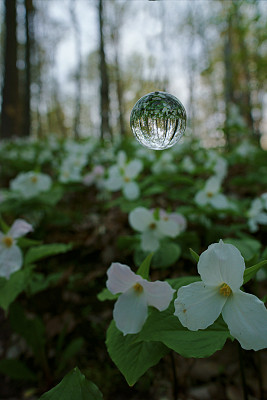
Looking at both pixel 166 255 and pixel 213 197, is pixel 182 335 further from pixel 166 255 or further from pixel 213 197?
pixel 213 197

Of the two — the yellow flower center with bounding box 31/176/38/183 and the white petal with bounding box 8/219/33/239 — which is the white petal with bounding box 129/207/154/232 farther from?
the yellow flower center with bounding box 31/176/38/183

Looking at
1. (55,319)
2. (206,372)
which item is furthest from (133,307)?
(55,319)

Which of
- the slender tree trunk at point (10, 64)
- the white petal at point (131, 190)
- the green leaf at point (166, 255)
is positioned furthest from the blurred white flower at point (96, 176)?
the slender tree trunk at point (10, 64)

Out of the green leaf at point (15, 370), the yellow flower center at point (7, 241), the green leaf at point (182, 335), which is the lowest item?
the green leaf at point (15, 370)

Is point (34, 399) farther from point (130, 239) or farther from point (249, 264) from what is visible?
point (249, 264)

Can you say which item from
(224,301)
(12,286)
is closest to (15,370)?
(12,286)

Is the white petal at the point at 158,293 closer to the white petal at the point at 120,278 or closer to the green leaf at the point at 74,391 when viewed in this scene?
the white petal at the point at 120,278

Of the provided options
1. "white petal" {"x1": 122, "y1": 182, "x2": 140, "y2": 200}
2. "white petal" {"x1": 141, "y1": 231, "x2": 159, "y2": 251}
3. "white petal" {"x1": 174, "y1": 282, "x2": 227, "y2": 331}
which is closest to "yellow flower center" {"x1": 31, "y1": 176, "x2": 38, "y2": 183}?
"white petal" {"x1": 122, "y1": 182, "x2": 140, "y2": 200}
